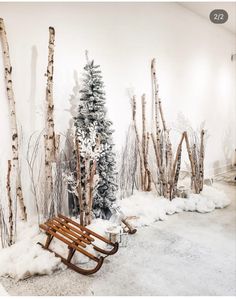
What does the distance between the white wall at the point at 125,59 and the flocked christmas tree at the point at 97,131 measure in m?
0.26

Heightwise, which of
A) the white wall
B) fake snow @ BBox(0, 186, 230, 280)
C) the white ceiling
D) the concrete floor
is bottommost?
the concrete floor

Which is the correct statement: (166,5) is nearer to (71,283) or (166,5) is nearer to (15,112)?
(15,112)

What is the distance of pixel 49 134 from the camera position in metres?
2.64

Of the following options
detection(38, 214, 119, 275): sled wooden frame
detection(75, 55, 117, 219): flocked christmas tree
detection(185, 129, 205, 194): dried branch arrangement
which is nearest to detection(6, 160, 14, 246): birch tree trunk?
detection(38, 214, 119, 275): sled wooden frame

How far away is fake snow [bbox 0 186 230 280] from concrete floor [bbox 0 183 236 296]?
3.0 inches

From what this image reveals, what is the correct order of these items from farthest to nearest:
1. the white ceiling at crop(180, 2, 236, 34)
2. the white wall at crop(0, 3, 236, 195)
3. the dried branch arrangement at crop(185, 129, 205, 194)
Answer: the white ceiling at crop(180, 2, 236, 34) < the dried branch arrangement at crop(185, 129, 205, 194) < the white wall at crop(0, 3, 236, 195)

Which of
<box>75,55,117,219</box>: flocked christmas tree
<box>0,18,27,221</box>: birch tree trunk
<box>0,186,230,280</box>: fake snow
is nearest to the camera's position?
<box>0,186,230,280</box>: fake snow

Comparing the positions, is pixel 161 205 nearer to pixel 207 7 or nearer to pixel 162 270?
pixel 162 270

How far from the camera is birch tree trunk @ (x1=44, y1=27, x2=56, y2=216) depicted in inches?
100

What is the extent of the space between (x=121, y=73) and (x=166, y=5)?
4.10 feet

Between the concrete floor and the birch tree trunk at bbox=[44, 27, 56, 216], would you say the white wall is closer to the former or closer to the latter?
the birch tree trunk at bbox=[44, 27, 56, 216]

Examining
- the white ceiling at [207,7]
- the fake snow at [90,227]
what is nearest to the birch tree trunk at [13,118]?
the fake snow at [90,227]

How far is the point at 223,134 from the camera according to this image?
5.52m

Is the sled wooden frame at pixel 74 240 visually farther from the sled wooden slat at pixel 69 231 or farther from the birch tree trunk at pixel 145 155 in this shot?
the birch tree trunk at pixel 145 155
